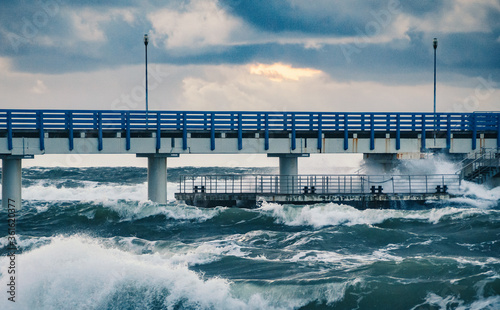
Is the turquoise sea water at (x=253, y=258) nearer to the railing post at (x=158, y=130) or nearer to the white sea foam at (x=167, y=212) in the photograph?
the white sea foam at (x=167, y=212)

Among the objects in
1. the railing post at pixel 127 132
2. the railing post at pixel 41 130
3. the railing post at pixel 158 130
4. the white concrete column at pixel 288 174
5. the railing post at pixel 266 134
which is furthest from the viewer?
the white concrete column at pixel 288 174

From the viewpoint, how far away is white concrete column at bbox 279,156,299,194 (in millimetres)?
38969

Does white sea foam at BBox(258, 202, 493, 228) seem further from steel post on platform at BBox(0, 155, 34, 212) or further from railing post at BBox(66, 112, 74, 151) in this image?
steel post on platform at BBox(0, 155, 34, 212)

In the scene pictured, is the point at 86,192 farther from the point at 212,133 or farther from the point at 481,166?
the point at 481,166

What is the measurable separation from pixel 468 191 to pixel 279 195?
12276 millimetres

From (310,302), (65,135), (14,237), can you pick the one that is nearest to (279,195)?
(65,135)

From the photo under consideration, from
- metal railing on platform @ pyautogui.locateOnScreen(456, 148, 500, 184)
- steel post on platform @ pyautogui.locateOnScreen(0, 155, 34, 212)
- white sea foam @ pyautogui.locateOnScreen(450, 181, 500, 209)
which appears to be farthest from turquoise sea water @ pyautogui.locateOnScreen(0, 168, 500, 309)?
metal railing on platform @ pyautogui.locateOnScreen(456, 148, 500, 184)

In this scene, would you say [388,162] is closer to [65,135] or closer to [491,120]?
[491,120]

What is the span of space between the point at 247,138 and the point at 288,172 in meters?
3.46

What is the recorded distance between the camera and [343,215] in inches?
1364

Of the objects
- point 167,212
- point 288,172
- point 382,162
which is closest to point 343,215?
point 288,172

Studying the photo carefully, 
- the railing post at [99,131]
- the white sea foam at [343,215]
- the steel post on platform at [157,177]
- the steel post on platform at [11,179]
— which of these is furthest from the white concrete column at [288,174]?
the steel post on platform at [11,179]

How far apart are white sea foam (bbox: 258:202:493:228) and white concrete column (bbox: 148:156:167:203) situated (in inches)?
221

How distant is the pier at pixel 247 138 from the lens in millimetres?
34656
